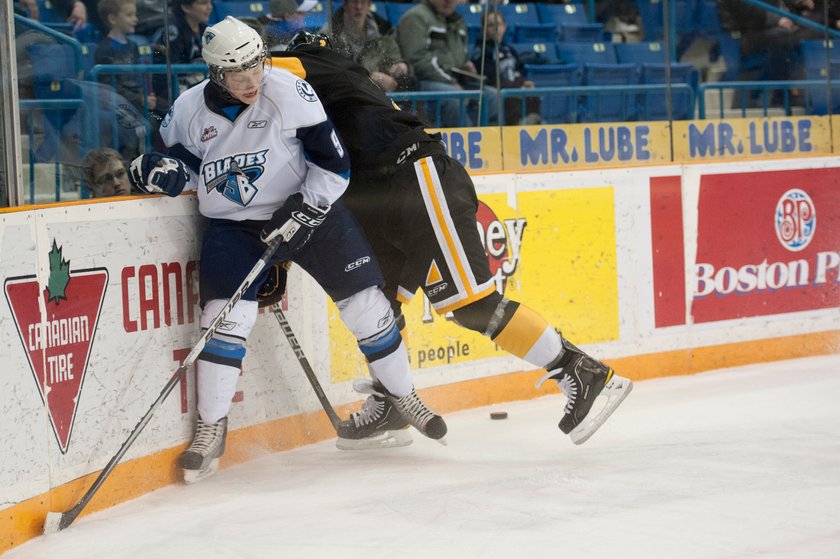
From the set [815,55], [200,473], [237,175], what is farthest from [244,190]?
[815,55]

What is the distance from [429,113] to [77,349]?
201 centimetres

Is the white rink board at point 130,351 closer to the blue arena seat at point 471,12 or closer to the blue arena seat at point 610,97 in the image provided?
the blue arena seat at point 610,97

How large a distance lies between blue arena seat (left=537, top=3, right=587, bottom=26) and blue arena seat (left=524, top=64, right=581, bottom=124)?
34cm

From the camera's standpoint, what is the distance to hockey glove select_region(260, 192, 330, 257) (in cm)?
336

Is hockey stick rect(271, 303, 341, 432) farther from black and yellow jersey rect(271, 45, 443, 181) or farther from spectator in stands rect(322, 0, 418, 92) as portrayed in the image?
spectator in stands rect(322, 0, 418, 92)

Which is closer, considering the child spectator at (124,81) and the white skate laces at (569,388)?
the child spectator at (124,81)

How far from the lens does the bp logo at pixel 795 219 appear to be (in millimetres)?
5301

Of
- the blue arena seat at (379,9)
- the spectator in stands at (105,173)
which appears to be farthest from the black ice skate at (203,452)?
the blue arena seat at (379,9)

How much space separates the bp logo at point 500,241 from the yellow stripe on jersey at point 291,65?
1170mm

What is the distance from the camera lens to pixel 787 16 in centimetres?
575

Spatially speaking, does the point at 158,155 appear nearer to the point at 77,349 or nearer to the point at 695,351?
the point at 77,349

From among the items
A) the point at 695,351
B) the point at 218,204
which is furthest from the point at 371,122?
the point at 695,351

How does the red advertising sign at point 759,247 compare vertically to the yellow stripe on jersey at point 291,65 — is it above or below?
below

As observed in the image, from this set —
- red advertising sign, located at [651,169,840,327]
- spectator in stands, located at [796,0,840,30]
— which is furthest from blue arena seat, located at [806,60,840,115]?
red advertising sign, located at [651,169,840,327]
